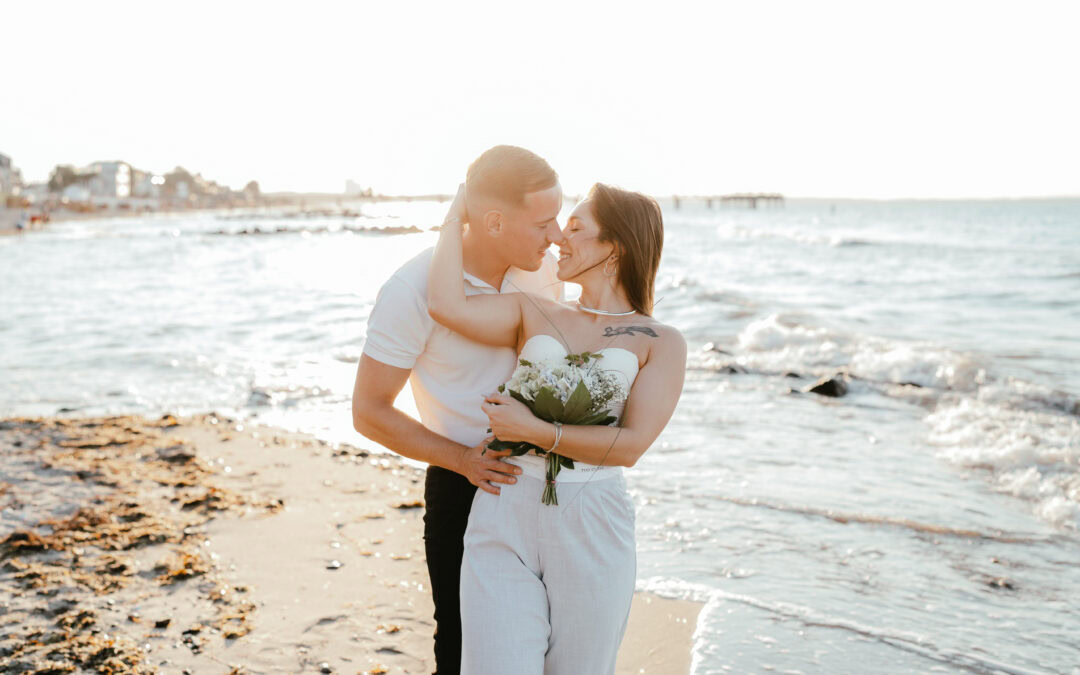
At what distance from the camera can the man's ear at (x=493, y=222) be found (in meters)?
3.24

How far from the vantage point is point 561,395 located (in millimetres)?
2723

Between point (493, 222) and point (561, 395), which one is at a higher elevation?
point (493, 222)

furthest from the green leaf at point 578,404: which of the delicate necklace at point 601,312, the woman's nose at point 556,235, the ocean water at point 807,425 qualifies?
the ocean water at point 807,425

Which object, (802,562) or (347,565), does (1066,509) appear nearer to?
(802,562)

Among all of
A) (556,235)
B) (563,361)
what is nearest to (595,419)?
(563,361)

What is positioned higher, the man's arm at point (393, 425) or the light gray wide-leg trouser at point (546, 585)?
the man's arm at point (393, 425)

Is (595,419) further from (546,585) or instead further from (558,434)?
(546,585)

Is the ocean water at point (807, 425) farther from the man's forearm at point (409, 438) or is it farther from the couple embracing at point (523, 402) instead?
the man's forearm at point (409, 438)

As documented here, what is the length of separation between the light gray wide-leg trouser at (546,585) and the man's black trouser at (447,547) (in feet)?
1.59

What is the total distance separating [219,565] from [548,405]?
3803mm

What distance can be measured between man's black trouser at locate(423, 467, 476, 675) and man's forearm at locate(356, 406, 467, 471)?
0.12 meters

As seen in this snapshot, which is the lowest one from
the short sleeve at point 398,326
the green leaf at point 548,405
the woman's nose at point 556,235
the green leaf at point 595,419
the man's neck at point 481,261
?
the green leaf at point 595,419

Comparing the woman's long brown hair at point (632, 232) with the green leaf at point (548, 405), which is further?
the woman's long brown hair at point (632, 232)

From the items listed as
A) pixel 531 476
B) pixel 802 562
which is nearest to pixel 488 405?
pixel 531 476
